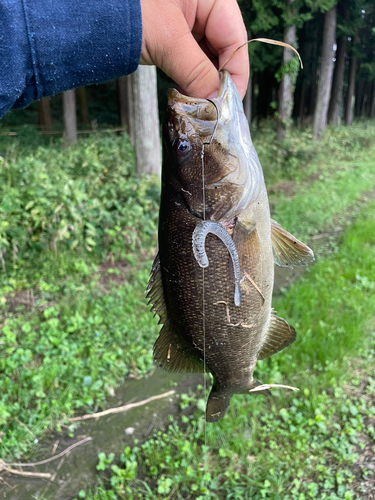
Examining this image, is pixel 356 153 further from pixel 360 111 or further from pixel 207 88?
pixel 360 111

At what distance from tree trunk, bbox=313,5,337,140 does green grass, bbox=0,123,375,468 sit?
8.78 metres

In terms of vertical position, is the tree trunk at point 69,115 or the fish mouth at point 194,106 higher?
the fish mouth at point 194,106

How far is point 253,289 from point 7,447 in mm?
2671

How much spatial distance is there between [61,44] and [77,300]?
3.42 m

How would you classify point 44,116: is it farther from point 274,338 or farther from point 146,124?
point 274,338

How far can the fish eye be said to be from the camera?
1695 mm

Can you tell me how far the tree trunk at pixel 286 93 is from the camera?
1072 centimetres

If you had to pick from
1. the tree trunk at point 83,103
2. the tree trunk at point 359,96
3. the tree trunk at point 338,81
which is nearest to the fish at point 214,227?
the tree trunk at point 83,103

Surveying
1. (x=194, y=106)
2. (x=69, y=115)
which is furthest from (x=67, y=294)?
(x=69, y=115)

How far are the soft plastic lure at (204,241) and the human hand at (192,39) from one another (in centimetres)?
66

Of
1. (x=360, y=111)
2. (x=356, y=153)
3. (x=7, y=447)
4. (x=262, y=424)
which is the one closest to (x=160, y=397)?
(x=262, y=424)

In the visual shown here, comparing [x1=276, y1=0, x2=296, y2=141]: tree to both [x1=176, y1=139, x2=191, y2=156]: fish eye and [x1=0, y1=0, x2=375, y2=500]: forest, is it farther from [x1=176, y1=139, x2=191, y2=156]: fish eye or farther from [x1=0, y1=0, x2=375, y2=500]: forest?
[x1=176, y1=139, x2=191, y2=156]: fish eye

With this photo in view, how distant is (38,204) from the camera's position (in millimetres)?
4543

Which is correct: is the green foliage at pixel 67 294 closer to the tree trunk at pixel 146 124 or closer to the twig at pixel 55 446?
the twig at pixel 55 446
